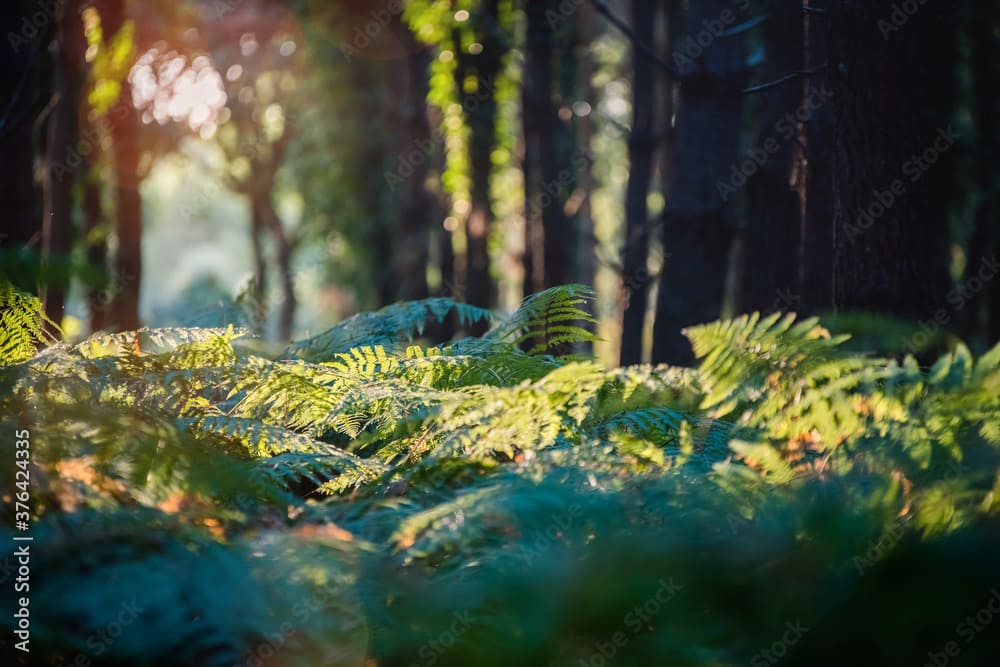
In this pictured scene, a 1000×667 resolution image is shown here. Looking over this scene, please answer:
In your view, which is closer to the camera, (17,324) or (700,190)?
(17,324)

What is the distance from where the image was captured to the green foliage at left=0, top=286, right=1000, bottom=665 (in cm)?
160

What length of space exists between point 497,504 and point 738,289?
292 inches

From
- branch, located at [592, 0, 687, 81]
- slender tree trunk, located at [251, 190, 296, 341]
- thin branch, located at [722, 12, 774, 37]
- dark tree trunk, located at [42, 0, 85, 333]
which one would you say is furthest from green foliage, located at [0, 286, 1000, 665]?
slender tree trunk, located at [251, 190, 296, 341]

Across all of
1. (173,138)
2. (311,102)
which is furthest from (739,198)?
(173,138)

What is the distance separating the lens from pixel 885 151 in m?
3.99

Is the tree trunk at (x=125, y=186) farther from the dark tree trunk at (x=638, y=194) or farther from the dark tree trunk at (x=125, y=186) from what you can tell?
the dark tree trunk at (x=638, y=194)

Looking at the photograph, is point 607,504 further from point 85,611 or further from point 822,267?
point 822,267

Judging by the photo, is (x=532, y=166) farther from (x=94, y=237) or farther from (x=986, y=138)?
(x=986, y=138)

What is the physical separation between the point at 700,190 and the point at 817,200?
91cm

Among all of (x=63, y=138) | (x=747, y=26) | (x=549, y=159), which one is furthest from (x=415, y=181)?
(x=747, y=26)

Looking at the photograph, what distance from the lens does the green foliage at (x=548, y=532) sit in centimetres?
160

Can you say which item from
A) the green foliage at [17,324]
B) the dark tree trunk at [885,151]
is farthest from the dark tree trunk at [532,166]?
the green foliage at [17,324]

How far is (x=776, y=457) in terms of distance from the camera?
2012mm

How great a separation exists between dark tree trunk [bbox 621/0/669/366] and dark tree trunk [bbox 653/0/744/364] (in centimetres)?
202
